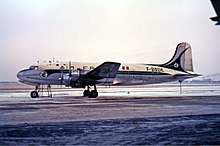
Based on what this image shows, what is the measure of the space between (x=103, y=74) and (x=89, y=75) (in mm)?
1307

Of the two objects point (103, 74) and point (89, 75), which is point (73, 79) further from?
point (103, 74)

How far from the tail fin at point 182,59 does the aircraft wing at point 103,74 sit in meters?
8.13

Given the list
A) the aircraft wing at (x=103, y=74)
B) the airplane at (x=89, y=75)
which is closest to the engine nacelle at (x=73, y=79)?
the airplane at (x=89, y=75)

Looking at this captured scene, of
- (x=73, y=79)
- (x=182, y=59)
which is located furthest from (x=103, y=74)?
(x=182, y=59)

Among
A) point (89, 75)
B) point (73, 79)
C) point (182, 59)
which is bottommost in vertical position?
point (73, 79)

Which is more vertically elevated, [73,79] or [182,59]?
[182,59]

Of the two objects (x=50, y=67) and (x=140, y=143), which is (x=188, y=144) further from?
(x=50, y=67)

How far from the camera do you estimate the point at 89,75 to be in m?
30.1

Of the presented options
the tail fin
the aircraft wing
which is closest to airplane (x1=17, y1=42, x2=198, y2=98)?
the aircraft wing

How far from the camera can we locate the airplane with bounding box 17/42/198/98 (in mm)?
29984

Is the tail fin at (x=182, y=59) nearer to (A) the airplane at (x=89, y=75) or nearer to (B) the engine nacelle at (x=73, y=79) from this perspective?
(A) the airplane at (x=89, y=75)

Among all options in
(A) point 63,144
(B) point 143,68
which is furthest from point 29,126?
(B) point 143,68

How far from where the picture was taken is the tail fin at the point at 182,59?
120ft

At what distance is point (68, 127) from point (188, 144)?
427 centimetres
